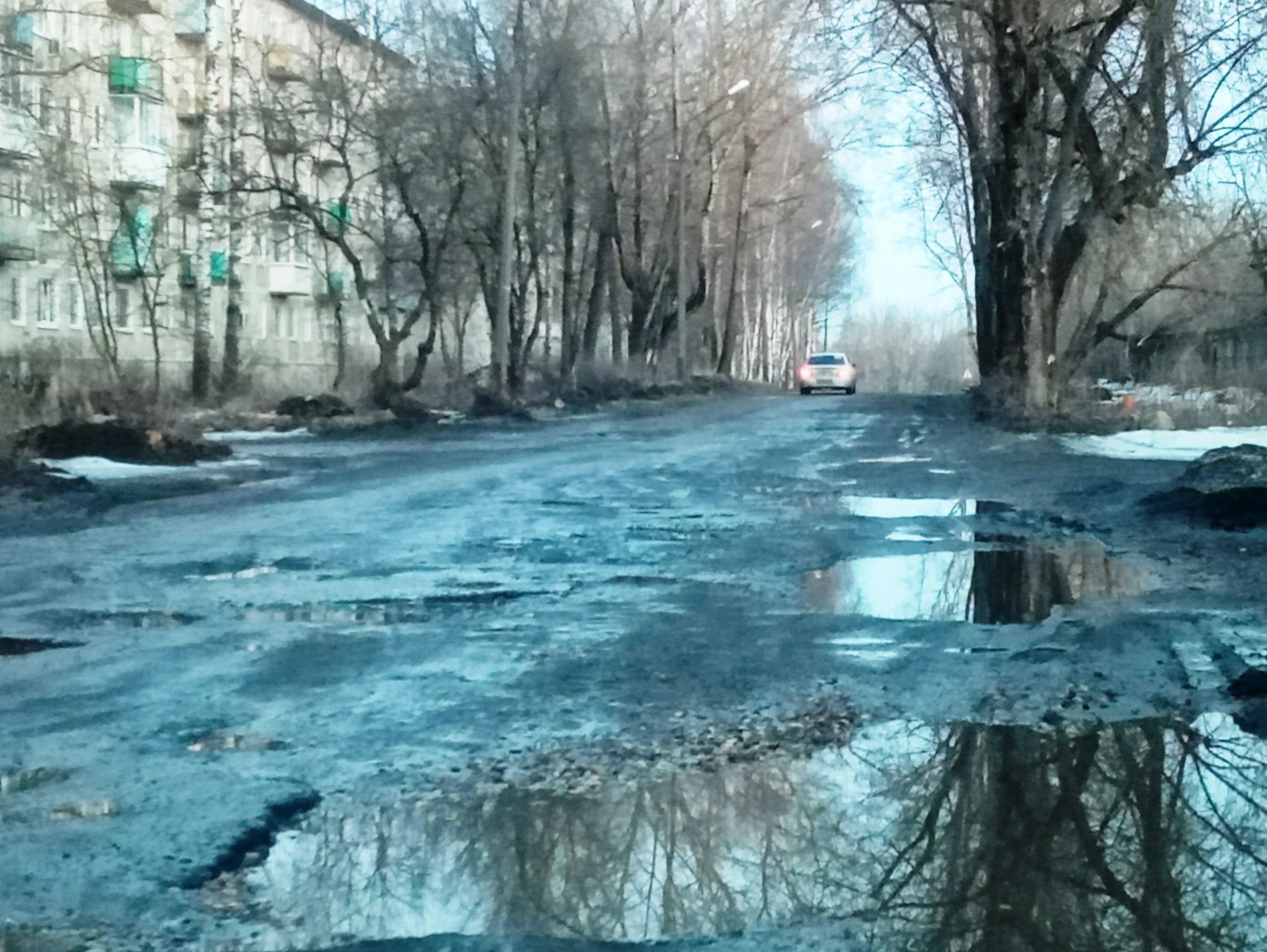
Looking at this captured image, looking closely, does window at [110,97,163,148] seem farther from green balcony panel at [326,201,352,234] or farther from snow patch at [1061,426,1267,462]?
snow patch at [1061,426,1267,462]

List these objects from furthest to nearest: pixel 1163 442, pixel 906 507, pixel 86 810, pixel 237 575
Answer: pixel 1163 442 → pixel 906 507 → pixel 237 575 → pixel 86 810

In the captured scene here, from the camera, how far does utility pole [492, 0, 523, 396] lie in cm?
3378

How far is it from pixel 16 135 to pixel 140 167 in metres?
8.59

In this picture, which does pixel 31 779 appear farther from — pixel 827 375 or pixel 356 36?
pixel 827 375

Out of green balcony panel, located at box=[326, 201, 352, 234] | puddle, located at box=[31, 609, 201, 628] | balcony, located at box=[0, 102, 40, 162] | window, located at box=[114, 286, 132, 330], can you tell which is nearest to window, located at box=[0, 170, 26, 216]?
balcony, located at box=[0, 102, 40, 162]

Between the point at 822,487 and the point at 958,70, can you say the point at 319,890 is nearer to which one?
the point at 822,487

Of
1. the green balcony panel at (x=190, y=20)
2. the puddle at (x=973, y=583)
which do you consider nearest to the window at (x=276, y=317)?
the green balcony panel at (x=190, y=20)

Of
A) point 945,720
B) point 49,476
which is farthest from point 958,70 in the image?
point 945,720

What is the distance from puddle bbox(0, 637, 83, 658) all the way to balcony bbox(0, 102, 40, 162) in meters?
21.6

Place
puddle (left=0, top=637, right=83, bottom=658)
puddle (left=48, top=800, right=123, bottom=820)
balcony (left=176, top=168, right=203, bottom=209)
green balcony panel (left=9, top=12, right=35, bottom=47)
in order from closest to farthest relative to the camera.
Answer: puddle (left=48, top=800, right=123, bottom=820)
puddle (left=0, top=637, right=83, bottom=658)
green balcony panel (left=9, top=12, right=35, bottom=47)
balcony (left=176, top=168, right=203, bottom=209)

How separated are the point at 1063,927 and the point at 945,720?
7.44 ft

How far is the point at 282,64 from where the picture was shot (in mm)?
36094

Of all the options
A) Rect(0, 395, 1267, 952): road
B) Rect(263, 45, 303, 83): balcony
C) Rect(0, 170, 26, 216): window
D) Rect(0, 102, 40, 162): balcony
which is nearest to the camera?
Rect(0, 395, 1267, 952): road

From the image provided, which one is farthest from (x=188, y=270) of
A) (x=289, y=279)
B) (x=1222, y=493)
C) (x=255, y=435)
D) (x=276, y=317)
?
(x=276, y=317)
